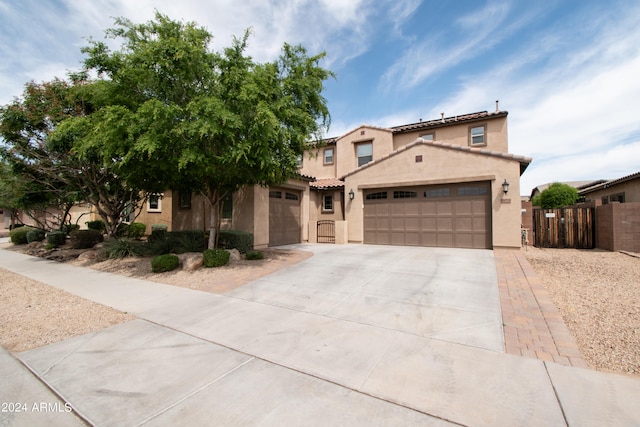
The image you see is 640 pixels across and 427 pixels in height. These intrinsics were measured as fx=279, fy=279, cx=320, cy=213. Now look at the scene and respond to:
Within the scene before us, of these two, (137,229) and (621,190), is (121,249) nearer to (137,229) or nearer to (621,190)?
(137,229)

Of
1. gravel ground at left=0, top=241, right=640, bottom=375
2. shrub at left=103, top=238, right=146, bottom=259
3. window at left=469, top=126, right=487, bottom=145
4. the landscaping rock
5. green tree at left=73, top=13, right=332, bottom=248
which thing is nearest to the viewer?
gravel ground at left=0, top=241, right=640, bottom=375

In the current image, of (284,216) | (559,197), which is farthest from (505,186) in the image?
(559,197)

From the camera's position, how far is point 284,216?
587 inches

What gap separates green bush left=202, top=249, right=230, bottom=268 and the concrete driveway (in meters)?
2.14

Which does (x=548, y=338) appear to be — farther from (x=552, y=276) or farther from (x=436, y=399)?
(x=552, y=276)

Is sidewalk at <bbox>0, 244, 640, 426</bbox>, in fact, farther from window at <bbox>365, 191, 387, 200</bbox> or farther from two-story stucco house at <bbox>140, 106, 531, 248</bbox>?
window at <bbox>365, 191, 387, 200</bbox>

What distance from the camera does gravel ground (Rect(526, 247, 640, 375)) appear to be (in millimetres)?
3627

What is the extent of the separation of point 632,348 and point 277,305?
17.8 ft

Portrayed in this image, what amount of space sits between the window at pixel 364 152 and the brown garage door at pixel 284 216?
231 inches


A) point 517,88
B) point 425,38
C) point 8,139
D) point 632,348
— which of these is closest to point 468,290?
point 632,348

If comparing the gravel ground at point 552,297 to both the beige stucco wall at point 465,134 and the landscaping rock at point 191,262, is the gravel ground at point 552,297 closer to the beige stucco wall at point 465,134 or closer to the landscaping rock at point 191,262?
the landscaping rock at point 191,262

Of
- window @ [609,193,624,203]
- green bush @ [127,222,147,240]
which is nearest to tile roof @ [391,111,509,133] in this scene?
window @ [609,193,624,203]

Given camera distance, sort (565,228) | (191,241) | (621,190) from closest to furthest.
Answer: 1. (191,241)
2. (565,228)
3. (621,190)

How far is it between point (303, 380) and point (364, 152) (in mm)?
17583
